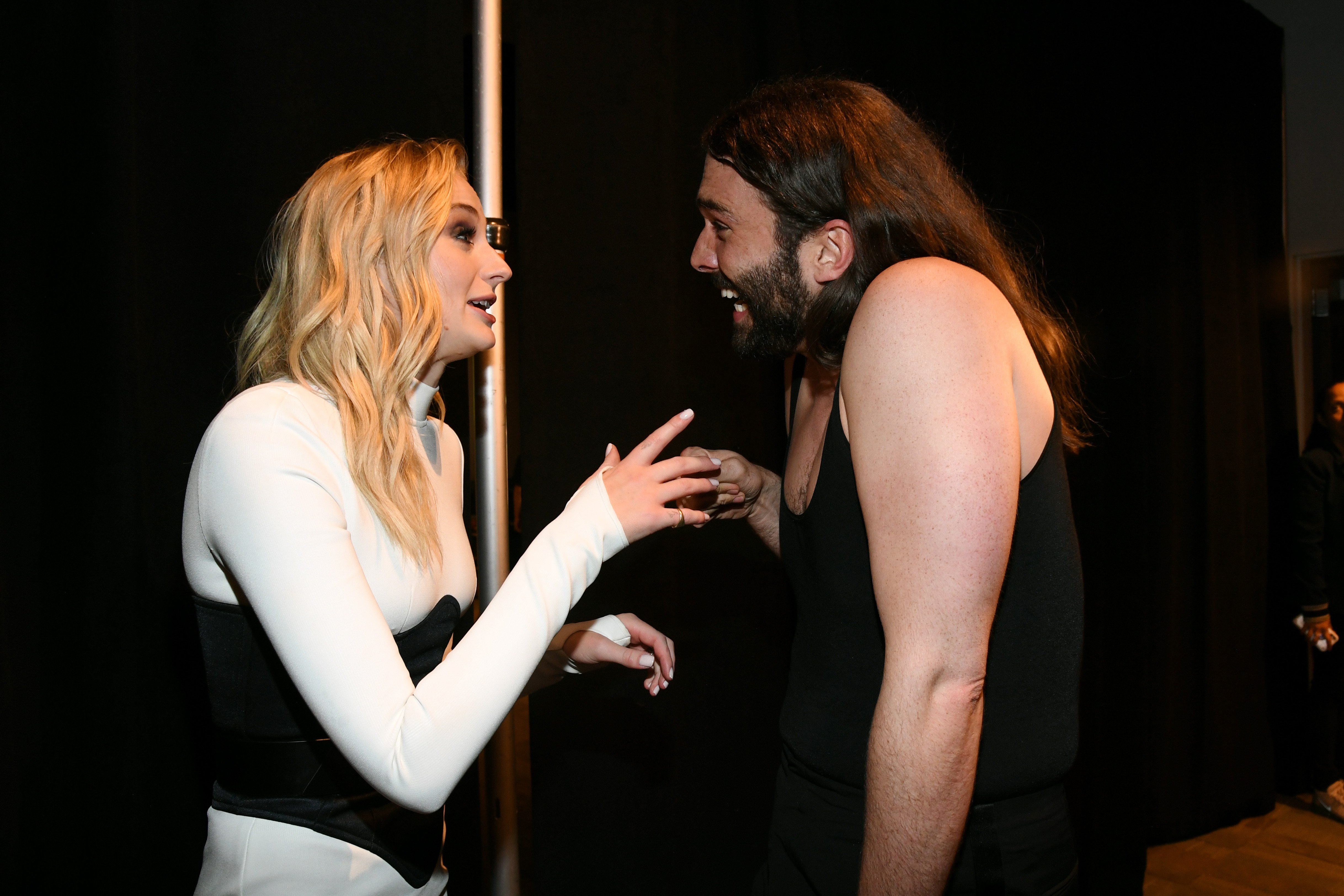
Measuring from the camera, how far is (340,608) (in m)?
0.96

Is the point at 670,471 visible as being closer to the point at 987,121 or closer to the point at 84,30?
the point at 84,30

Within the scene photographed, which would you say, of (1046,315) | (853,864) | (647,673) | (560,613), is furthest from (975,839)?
(647,673)

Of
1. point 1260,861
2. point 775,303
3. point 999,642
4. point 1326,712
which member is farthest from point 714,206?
point 1326,712

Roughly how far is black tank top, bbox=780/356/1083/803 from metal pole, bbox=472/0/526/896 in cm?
67

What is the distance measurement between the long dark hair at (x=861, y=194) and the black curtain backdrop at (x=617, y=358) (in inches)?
29.0

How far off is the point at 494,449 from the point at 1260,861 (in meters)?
3.68

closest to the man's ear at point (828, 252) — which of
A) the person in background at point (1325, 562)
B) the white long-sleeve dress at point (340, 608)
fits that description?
the white long-sleeve dress at point (340, 608)

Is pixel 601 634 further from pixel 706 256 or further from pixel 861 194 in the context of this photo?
pixel 861 194

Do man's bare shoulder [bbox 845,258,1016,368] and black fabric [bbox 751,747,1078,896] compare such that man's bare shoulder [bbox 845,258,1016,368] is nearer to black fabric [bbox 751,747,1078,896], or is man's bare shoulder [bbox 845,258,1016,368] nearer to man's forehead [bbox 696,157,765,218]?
man's forehead [bbox 696,157,765,218]

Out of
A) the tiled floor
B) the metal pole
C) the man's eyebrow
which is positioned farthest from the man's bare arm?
the tiled floor

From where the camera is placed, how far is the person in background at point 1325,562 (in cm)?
381

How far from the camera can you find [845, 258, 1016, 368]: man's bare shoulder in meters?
0.97

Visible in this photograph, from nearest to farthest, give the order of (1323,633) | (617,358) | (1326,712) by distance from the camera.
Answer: (617,358) < (1323,633) < (1326,712)

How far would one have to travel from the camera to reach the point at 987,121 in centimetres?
305
